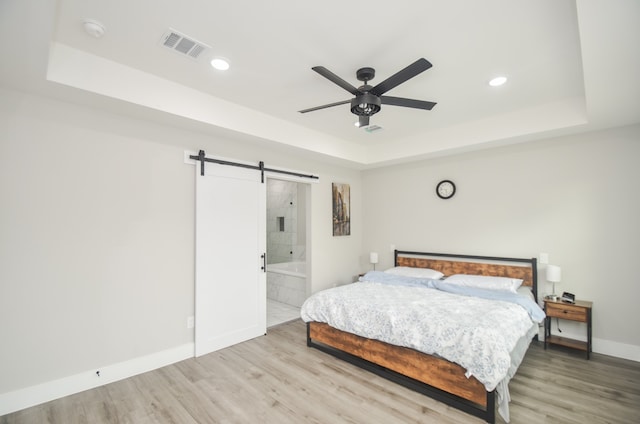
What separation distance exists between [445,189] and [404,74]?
118 inches

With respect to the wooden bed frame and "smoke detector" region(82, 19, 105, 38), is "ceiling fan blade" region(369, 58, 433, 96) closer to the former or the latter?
"smoke detector" region(82, 19, 105, 38)

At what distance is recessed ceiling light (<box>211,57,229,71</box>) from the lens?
2519 millimetres

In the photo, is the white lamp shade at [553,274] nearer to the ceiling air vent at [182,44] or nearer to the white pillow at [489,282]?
the white pillow at [489,282]

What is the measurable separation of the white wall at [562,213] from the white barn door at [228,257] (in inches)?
108

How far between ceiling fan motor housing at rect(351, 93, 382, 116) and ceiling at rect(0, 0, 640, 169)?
0.32 metres

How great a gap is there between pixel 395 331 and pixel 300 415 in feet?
3.53

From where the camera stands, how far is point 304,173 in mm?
4750

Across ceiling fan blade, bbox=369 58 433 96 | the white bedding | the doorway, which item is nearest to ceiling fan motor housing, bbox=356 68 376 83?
ceiling fan blade, bbox=369 58 433 96

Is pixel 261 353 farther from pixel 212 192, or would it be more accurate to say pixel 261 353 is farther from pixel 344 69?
pixel 344 69

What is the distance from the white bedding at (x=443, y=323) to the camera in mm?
2244

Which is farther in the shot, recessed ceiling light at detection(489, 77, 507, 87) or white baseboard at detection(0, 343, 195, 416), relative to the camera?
recessed ceiling light at detection(489, 77, 507, 87)

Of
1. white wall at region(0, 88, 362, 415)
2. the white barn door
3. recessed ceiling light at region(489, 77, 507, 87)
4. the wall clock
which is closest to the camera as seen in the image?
white wall at region(0, 88, 362, 415)

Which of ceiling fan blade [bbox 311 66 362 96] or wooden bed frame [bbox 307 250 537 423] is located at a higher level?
ceiling fan blade [bbox 311 66 362 96]

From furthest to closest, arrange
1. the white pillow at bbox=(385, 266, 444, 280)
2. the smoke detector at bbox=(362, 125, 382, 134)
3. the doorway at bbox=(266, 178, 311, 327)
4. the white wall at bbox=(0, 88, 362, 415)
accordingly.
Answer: the doorway at bbox=(266, 178, 311, 327) < the white pillow at bbox=(385, 266, 444, 280) < the smoke detector at bbox=(362, 125, 382, 134) < the white wall at bbox=(0, 88, 362, 415)
